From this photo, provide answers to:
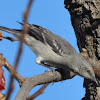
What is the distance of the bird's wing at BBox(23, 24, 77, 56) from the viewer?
4.58 meters

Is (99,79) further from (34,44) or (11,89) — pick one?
(11,89)

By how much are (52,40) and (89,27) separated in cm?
109

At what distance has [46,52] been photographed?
455 centimetres

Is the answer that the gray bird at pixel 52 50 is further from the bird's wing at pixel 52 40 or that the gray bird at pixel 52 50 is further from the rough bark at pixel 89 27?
the rough bark at pixel 89 27

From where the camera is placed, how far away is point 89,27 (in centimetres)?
379

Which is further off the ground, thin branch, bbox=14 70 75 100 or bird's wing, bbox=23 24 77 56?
bird's wing, bbox=23 24 77 56

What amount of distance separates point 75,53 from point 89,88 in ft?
3.38

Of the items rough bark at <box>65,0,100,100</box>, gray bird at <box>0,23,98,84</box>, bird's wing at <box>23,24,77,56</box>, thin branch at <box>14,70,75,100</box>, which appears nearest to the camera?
thin branch at <box>14,70,75,100</box>

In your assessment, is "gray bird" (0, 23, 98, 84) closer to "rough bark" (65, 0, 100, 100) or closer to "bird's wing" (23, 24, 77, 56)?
"bird's wing" (23, 24, 77, 56)

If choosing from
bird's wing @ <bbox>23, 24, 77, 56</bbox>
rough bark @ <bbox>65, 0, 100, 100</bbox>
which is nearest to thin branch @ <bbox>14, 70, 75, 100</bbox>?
rough bark @ <bbox>65, 0, 100, 100</bbox>

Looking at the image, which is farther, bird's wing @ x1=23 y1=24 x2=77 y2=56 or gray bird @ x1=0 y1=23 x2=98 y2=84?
bird's wing @ x1=23 y1=24 x2=77 y2=56

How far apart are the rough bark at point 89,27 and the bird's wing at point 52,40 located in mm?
640

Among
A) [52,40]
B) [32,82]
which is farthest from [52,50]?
[32,82]

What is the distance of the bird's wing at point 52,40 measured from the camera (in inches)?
180
